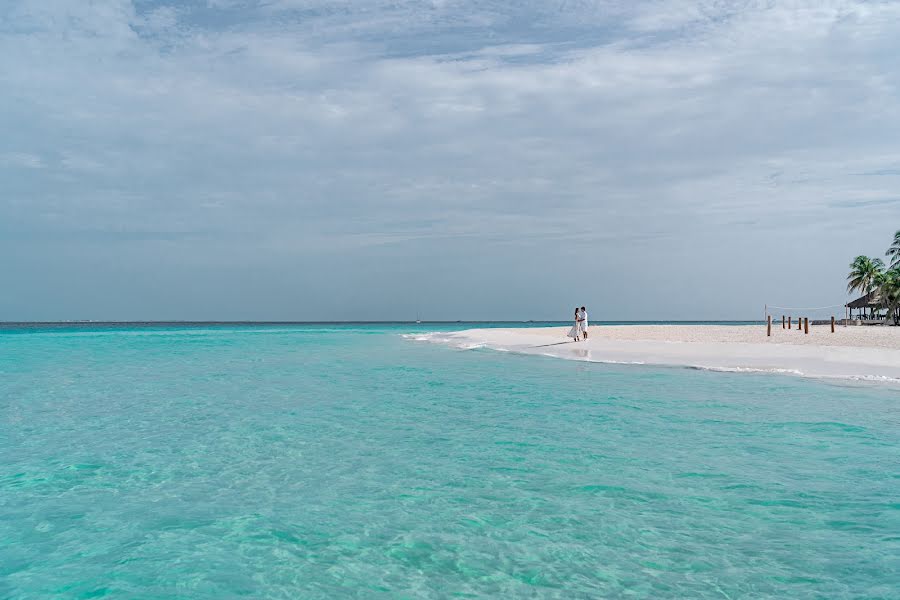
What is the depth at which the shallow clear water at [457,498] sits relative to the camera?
5297 millimetres

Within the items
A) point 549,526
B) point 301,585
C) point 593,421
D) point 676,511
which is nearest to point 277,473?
point 301,585

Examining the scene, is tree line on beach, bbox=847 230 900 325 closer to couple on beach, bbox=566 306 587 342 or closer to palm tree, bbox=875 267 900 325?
palm tree, bbox=875 267 900 325

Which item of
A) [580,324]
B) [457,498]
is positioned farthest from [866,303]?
[457,498]

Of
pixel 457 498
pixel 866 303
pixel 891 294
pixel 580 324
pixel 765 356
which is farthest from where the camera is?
pixel 866 303

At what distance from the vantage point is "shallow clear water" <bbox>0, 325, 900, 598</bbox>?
5.30 metres

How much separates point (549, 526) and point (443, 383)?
13.1 m

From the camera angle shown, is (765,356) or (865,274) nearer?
(765,356)

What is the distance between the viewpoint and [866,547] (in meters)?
5.79

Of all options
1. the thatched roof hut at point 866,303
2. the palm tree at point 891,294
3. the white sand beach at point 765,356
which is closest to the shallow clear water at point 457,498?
the white sand beach at point 765,356

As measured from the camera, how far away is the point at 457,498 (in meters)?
7.41

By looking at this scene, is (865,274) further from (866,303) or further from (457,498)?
(457,498)

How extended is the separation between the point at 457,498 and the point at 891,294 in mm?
72384

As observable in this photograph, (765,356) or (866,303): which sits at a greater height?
(866,303)

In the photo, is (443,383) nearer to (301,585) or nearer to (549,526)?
(549,526)
